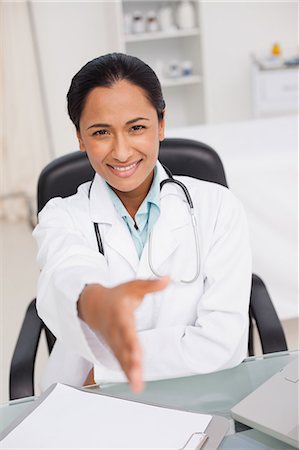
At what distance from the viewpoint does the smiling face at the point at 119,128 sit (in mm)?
717

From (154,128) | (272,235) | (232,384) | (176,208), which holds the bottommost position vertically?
(272,235)

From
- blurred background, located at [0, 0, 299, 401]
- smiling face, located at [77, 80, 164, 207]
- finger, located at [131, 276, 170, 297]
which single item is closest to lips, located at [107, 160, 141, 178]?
smiling face, located at [77, 80, 164, 207]

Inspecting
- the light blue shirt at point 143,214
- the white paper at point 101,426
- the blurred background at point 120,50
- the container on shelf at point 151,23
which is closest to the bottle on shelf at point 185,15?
the blurred background at point 120,50

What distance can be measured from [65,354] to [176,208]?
1.12 ft

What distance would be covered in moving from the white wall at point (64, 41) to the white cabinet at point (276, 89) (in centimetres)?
95

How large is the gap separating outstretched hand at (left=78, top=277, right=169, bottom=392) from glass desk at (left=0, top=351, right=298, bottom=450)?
353 mm

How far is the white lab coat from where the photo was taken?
84 cm

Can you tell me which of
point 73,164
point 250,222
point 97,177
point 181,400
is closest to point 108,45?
point 250,222

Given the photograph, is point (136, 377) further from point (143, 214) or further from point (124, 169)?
point (143, 214)

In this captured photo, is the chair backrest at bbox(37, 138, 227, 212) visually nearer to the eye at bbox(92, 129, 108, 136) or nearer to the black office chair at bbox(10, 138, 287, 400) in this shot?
the black office chair at bbox(10, 138, 287, 400)

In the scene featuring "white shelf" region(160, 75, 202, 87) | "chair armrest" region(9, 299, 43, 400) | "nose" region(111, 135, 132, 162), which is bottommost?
"chair armrest" region(9, 299, 43, 400)

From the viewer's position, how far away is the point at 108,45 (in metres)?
3.81

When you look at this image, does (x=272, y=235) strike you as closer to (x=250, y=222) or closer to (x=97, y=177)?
(x=250, y=222)

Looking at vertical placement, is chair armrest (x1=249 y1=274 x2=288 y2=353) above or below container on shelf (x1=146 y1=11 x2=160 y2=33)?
below
